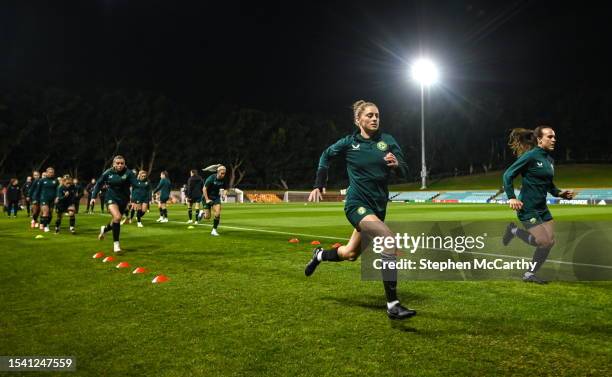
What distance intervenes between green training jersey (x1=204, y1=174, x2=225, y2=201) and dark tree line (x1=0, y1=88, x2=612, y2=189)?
55655 millimetres

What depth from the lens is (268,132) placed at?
87438mm

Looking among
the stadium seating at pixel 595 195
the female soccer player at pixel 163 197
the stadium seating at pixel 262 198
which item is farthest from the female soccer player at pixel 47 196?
the stadium seating at pixel 262 198

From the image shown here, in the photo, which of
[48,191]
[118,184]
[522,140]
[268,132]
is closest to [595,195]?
[522,140]

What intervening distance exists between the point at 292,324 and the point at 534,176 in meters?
4.50

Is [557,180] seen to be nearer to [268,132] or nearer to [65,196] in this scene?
[268,132]

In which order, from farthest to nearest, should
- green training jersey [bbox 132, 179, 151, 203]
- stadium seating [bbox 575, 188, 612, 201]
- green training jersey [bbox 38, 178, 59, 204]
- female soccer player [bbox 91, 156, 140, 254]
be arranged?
1. stadium seating [bbox 575, 188, 612, 201]
2. green training jersey [bbox 132, 179, 151, 203]
3. green training jersey [bbox 38, 178, 59, 204]
4. female soccer player [bbox 91, 156, 140, 254]

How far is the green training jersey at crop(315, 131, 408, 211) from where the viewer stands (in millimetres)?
6039

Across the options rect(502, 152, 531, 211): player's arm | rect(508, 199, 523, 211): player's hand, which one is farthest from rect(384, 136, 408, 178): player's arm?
rect(502, 152, 531, 211): player's arm

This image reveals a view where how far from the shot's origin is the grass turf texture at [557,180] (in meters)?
65.6

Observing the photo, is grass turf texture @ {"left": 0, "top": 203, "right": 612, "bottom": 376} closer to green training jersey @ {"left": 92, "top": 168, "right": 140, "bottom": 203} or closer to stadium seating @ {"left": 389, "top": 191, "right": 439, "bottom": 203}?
green training jersey @ {"left": 92, "top": 168, "right": 140, "bottom": 203}

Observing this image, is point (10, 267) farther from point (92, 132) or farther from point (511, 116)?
point (511, 116)

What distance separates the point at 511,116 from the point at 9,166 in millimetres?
74934

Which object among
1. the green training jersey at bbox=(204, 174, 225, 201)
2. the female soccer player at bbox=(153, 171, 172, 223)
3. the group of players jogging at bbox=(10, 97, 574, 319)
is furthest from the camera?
the female soccer player at bbox=(153, 171, 172, 223)

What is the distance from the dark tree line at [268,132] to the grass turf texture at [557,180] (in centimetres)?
395
